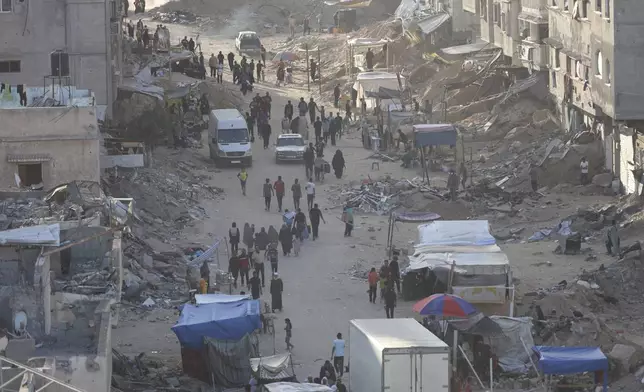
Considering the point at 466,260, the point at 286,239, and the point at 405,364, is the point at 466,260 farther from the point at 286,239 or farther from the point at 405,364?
the point at 405,364

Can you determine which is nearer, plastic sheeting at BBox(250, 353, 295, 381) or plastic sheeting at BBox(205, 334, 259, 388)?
plastic sheeting at BBox(250, 353, 295, 381)

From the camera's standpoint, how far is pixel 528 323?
3272cm

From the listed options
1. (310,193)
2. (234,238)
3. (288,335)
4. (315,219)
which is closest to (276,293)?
(288,335)

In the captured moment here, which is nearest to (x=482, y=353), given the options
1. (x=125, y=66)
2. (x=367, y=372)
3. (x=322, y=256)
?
(x=367, y=372)

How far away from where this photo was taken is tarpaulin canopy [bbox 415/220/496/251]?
124 feet

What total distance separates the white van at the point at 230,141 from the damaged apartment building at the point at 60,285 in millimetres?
19986

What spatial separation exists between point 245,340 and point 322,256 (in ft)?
35.8

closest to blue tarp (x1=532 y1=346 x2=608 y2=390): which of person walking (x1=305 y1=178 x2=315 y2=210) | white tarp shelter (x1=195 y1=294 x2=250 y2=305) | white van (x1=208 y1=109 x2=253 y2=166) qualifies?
white tarp shelter (x1=195 y1=294 x2=250 y2=305)

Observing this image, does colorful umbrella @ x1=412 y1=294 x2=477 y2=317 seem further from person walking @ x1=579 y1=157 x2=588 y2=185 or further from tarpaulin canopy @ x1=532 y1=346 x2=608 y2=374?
person walking @ x1=579 y1=157 x2=588 y2=185

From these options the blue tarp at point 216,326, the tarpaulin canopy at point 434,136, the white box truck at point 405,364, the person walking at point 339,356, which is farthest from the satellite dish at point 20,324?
the tarpaulin canopy at point 434,136

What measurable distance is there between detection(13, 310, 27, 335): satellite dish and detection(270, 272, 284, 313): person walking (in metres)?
10.1

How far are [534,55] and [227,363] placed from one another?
28.4 metres

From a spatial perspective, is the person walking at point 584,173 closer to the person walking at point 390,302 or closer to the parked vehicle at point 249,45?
the person walking at point 390,302

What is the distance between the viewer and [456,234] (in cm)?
3822
